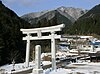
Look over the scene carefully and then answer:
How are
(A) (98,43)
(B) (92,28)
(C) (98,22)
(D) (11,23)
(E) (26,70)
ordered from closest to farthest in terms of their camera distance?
(E) (26,70), (D) (11,23), (A) (98,43), (B) (92,28), (C) (98,22)

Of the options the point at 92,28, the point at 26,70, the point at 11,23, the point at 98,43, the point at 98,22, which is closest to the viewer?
the point at 26,70

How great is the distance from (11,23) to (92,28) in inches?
1953

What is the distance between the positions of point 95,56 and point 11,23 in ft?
43.9

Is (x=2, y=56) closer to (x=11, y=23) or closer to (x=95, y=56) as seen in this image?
(x=11, y=23)

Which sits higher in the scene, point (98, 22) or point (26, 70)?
point (98, 22)

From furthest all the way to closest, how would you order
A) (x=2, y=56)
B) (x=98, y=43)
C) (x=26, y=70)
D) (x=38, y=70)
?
1. (x=98, y=43)
2. (x=2, y=56)
3. (x=26, y=70)
4. (x=38, y=70)

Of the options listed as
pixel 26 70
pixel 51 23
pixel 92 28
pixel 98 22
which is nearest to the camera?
pixel 26 70

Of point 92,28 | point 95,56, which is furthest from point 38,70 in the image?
point 92,28

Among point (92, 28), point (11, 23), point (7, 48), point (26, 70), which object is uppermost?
point (92, 28)

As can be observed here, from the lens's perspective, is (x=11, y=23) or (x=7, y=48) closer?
(x=7, y=48)

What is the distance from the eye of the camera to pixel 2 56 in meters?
31.8

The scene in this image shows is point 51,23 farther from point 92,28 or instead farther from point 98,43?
point 92,28

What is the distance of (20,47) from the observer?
36594 mm

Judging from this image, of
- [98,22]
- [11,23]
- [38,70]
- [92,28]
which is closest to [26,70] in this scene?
[38,70]
